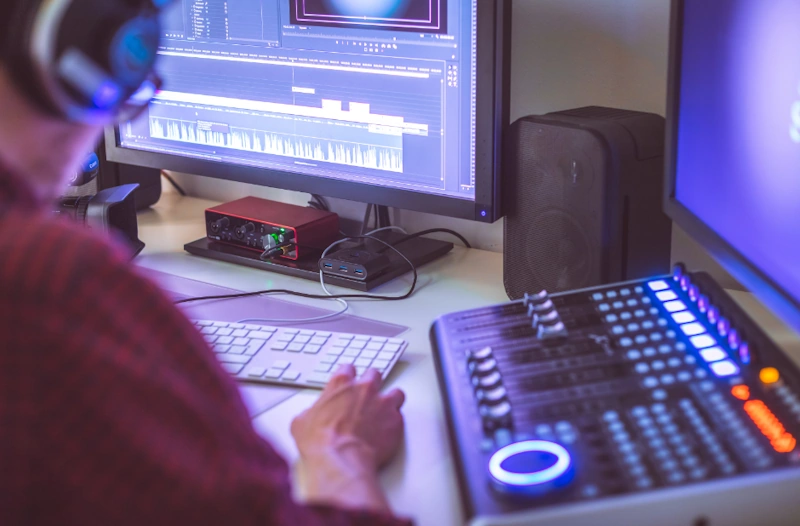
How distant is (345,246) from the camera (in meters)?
1.33

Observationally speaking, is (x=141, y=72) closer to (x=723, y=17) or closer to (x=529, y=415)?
(x=529, y=415)

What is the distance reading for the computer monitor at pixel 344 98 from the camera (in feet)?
3.63

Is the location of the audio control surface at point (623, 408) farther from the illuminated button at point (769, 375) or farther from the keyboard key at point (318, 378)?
the keyboard key at point (318, 378)

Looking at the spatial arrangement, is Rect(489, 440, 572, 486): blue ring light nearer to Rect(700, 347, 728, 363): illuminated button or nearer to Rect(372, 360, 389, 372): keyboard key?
Rect(700, 347, 728, 363): illuminated button

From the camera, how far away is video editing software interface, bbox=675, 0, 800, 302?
72cm

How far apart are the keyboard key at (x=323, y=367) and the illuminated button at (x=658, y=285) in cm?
35

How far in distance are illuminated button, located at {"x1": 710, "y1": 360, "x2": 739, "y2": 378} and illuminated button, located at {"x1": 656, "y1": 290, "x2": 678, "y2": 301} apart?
14cm

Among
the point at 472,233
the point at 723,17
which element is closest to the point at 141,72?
the point at 723,17

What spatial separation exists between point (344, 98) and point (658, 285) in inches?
20.7

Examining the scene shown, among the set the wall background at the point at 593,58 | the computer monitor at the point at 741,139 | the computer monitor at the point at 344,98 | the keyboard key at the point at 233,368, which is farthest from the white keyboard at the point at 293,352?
the wall background at the point at 593,58

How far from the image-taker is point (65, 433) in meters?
0.45

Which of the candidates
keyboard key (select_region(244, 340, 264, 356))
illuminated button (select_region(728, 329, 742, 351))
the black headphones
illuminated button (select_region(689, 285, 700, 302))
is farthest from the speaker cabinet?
the black headphones

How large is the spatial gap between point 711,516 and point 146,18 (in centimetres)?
52

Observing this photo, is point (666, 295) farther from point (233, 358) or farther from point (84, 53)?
point (84, 53)
